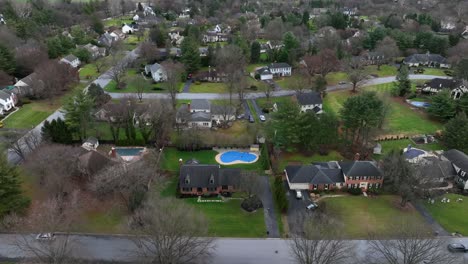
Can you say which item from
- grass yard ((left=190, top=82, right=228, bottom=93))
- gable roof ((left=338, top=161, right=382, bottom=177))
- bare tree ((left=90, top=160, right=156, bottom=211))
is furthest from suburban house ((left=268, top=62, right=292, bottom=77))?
bare tree ((left=90, top=160, right=156, bottom=211))

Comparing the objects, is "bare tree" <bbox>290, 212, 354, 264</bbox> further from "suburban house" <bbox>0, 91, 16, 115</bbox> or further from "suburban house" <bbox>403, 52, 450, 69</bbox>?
"suburban house" <bbox>403, 52, 450, 69</bbox>

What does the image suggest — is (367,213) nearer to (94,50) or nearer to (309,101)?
(309,101)

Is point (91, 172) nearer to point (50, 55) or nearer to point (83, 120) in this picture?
point (83, 120)

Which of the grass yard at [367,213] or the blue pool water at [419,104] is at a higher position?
the blue pool water at [419,104]

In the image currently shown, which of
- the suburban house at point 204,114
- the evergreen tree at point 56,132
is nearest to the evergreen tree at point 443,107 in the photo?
the suburban house at point 204,114

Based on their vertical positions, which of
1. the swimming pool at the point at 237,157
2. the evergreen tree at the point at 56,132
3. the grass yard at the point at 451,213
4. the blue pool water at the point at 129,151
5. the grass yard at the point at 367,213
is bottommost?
the grass yard at the point at 451,213

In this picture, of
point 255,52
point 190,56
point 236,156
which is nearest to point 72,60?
point 190,56

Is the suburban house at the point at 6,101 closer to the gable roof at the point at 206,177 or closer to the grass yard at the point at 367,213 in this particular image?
the gable roof at the point at 206,177
